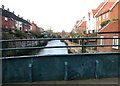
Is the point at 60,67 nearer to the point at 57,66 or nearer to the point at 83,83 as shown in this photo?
the point at 57,66

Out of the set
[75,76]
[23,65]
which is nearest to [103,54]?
[75,76]

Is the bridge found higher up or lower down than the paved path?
→ higher up

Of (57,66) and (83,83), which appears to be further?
(57,66)

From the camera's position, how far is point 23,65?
474 cm

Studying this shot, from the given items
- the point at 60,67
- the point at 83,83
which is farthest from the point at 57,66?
the point at 83,83

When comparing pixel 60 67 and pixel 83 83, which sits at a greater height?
pixel 60 67

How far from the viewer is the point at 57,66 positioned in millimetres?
4875

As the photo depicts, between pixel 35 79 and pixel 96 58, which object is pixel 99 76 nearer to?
pixel 96 58

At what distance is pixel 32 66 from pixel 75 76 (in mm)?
982

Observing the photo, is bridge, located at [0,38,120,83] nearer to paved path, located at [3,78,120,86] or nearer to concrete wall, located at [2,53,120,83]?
concrete wall, located at [2,53,120,83]

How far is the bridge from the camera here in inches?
186

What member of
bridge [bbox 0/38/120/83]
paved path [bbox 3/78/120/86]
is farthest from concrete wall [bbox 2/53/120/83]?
paved path [bbox 3/78/120/86]

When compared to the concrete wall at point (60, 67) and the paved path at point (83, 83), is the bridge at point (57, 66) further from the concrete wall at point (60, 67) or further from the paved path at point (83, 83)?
the paved path at point (83, 83)

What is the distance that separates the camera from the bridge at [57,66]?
4719 mm
